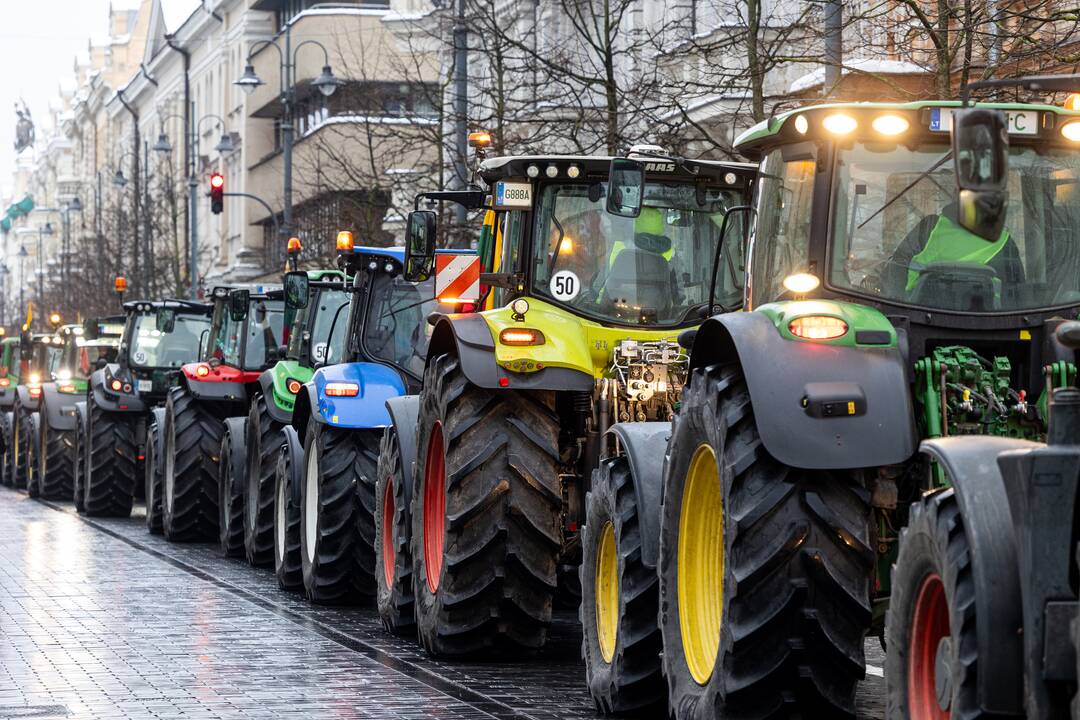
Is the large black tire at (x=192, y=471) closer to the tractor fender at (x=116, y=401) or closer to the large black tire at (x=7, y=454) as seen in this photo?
the tractor fender at (x=116, y=401)

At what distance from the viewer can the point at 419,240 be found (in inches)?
531

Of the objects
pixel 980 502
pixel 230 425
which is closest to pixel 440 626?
pixel 980 502

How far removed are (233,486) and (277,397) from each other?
1814 millimetres

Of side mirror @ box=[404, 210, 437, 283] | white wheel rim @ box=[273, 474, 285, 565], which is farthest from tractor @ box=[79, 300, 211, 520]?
side mirror @ box=[404, 210, 437, 283]

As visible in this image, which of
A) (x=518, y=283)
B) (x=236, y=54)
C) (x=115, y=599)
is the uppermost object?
(x=236, y=54)

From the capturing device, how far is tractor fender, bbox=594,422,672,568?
9.23 metres

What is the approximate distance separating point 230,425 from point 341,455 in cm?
492

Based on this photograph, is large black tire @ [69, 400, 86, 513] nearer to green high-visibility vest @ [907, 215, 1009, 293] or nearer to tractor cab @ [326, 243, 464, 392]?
tractor cab @ [326, 243, 464, 392]

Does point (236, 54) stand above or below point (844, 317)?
above

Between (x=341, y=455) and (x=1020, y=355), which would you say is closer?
(x=1020, y=355)

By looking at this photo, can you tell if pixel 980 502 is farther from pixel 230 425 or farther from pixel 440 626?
pixel 230 425

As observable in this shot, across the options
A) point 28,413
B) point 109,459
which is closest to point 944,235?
point 109,459

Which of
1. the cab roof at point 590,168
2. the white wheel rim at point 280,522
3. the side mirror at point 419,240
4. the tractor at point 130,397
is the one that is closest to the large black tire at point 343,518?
the white wheel rim at point 280,522

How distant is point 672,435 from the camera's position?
8.77 meters
